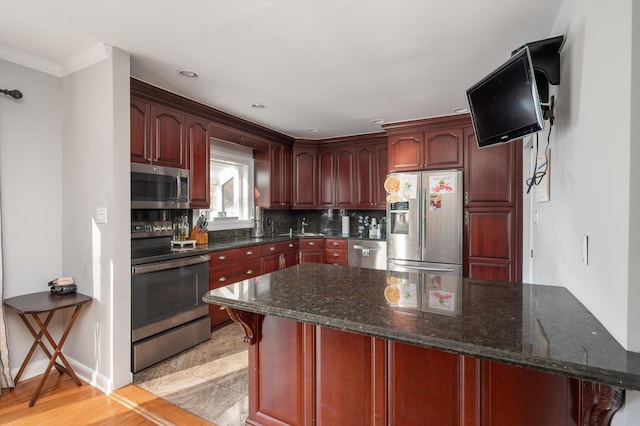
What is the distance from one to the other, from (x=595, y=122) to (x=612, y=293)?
589 millimetres

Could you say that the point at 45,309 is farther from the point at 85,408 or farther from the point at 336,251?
the point at 336,251

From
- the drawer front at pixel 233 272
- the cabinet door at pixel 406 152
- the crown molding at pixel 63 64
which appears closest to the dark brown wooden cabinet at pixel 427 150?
the cabinet door at pixel 406 152

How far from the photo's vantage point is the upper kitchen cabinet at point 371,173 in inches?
178

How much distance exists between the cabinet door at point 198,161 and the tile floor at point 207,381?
1.44 m

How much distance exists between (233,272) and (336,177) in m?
2.21

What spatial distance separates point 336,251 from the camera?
15.0 feet

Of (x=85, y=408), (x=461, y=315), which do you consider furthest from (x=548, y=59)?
(x=85, y=408)

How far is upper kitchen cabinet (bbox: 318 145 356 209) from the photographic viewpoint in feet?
15.6

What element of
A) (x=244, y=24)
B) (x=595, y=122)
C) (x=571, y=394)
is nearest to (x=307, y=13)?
(x=244, y=24)

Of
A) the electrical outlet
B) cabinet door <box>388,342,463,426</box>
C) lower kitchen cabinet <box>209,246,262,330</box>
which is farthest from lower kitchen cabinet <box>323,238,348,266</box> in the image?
cabinet door <box>388,342,463,426</box>

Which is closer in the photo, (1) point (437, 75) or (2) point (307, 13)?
(2) point (307, 13)

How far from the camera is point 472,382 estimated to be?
44.2 inches

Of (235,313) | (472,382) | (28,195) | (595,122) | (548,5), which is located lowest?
(472,382)

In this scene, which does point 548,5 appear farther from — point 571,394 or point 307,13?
point 571,394
